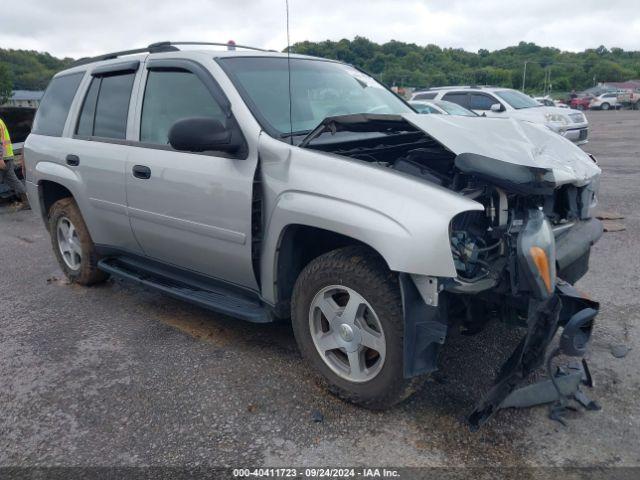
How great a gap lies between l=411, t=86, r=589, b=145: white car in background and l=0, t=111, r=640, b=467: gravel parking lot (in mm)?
9418

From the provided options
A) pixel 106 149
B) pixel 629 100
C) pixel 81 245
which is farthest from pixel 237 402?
pixel 629 100

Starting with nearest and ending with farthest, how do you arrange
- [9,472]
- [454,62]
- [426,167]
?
[9,472] < [426,167] < [454,62]

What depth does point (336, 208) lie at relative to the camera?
2703 millimetres

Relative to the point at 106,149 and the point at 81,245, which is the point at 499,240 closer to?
the point at 106,149

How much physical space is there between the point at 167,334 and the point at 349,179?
195 centimetres

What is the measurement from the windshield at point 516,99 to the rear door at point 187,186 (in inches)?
457

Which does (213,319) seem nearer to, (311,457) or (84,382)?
(84,382)

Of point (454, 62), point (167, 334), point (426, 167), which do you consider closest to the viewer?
point (426, 167)

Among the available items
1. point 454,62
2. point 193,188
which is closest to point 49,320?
point 193,188

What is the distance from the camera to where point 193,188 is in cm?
336

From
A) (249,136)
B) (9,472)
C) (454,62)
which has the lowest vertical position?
Result: (9,472)

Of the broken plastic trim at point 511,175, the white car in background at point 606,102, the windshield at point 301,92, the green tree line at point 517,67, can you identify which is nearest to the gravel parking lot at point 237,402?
→ the broken plastic trim at point 511,175

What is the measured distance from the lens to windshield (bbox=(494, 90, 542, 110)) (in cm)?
1375

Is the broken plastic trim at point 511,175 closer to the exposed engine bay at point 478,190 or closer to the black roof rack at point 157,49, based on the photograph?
the exposed engine bay at point 478,190
